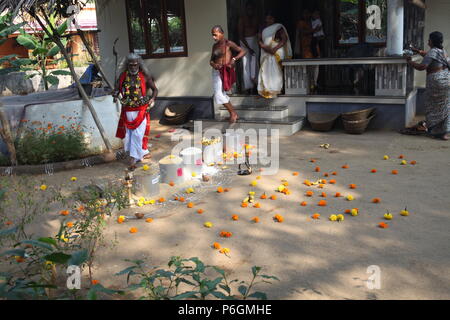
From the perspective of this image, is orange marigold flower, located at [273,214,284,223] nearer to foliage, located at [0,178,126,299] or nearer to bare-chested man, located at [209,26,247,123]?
foliage, located at [0,178,126,299]

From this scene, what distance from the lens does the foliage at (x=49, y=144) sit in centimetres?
Result: 796

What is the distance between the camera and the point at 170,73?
466 inches

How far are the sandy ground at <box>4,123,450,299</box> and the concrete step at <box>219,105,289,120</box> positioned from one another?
273 centimetres

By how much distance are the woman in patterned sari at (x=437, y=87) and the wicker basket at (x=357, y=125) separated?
1.05 meters

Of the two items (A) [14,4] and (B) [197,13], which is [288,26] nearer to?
(B) [197,13]

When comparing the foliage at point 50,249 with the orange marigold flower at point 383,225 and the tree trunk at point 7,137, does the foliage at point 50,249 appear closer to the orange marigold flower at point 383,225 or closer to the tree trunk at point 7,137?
the tree trunk at point 7,137

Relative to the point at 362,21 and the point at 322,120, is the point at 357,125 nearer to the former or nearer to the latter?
the point at 322,120

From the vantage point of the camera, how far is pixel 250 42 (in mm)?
10664

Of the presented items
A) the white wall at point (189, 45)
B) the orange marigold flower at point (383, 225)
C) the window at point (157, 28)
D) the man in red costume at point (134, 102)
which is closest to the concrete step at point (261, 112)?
the white wall at point (189, 45)

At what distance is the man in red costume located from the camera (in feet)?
24.5

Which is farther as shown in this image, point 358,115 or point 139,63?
point 358,115

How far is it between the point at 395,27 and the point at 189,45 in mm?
4665

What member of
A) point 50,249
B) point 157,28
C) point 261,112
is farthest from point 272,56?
point 50,249
